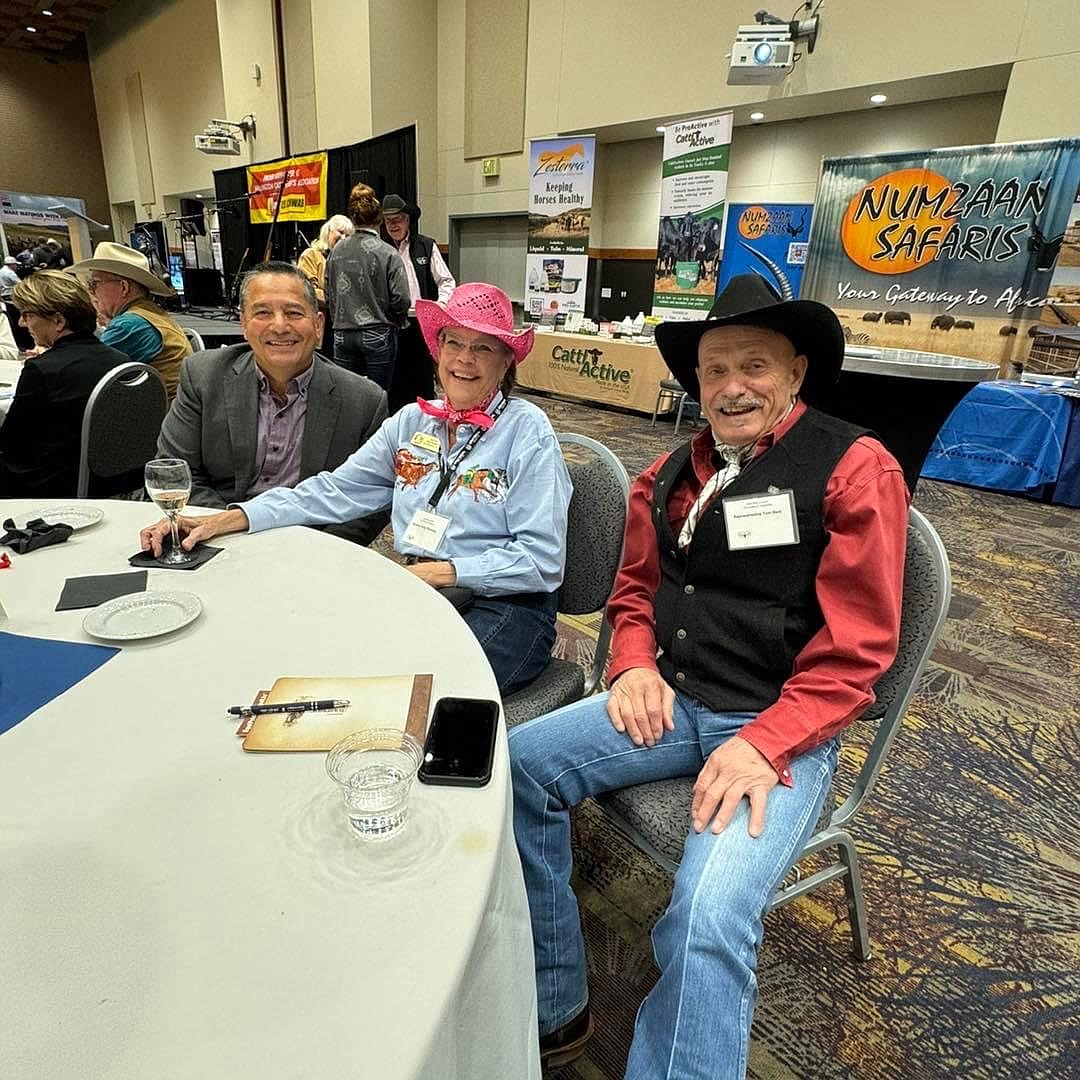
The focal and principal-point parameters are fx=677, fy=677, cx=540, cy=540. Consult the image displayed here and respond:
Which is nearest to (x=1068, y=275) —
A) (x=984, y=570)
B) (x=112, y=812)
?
(x=984, y=570)

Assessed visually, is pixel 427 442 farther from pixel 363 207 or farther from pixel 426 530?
pixel 363 207

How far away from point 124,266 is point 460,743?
318 cm

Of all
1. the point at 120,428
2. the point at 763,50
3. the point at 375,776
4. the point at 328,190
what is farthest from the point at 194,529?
the point at 328,190

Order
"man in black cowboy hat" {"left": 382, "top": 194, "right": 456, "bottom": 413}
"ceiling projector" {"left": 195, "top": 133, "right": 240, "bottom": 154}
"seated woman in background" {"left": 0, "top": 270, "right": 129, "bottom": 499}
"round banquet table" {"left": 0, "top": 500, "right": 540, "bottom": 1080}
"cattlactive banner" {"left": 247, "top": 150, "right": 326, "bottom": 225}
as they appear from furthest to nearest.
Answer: "ceiling projector" {"left": 195, "top": 133, "right": 240, "bottom": 154}
"cattlactive banner" {"left": 247, "top": 150, "right": 326, "bottom": 225}
"man in black cowboy hat" {"left": 382, "top": 194, "right": 456, "bottom": 413}
"seated woman in background" {"left": 0, "top": 270, "right": 129, "bottom": 499}
"round banquet table" {"left": 0, "top": 500, "right": 540, "bottom": 1080}

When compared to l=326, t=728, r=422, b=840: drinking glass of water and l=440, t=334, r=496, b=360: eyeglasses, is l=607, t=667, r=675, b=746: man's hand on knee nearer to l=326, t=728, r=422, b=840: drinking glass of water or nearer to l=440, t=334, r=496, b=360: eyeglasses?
l=326, t=728, r=422, b=840: drinking glass of water

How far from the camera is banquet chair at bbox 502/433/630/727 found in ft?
4.77

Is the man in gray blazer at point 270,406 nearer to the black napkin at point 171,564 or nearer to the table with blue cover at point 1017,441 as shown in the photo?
the black napkin at point 171,564

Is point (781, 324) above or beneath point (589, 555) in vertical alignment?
above

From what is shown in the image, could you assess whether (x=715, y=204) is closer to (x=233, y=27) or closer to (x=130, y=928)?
(x=130, y=928)

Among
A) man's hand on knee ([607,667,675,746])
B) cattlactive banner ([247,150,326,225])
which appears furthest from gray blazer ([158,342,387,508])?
cattlactive banner ([247,150,326,225])

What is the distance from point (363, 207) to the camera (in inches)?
186

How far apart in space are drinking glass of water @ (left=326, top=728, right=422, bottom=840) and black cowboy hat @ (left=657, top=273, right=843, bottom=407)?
0.86 m

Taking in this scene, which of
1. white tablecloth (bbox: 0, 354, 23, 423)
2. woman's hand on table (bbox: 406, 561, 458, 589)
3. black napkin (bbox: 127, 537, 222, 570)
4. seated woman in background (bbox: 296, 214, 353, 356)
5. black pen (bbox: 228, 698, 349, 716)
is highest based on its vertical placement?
seated woman in background (bbox: 296, 214, 353, 356)

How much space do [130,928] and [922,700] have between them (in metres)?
2.51
